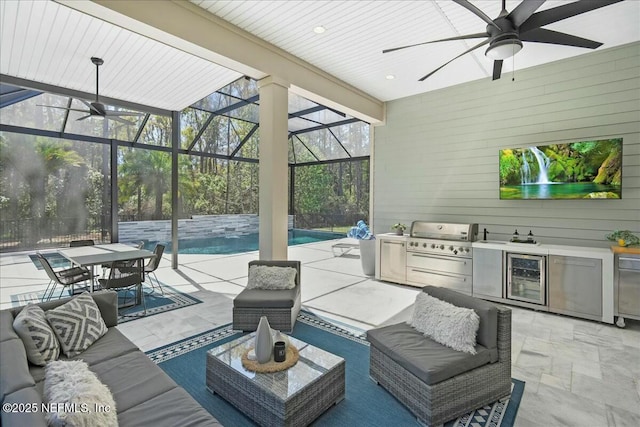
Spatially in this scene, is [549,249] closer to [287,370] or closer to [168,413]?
[287,370]

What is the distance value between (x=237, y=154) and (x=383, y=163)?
726 centimetres

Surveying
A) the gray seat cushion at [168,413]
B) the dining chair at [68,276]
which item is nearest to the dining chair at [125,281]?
the dining chair at [68,276]

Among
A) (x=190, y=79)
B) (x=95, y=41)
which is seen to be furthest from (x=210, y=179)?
(x=95, y=41)

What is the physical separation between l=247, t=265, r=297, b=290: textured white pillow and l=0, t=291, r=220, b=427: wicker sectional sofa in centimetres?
159

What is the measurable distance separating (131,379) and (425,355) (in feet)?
6.05

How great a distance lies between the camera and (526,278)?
14.2 ft

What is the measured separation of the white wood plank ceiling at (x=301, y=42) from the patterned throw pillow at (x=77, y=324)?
3010 millimetres

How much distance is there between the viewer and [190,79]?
5.00 m

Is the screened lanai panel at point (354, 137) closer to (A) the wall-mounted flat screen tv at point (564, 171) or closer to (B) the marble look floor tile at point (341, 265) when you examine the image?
(B) the marble look floor tile at point (341, 265)

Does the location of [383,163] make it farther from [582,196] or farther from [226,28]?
[226,28]

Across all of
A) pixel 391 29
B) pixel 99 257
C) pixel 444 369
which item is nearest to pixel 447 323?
pixel 444 369

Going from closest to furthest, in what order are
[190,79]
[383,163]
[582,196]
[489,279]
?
[582,196] → [489,279] → [190,79] → [383,163]

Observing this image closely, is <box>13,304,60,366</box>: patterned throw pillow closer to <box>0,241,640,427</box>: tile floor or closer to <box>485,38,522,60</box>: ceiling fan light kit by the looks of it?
<box>0,241,640,427</box>: tile floor

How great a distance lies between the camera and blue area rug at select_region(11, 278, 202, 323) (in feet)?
13.5
